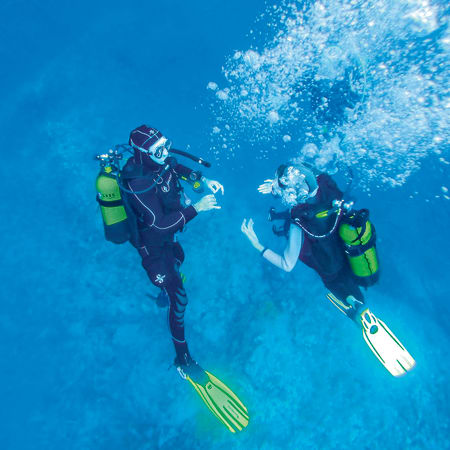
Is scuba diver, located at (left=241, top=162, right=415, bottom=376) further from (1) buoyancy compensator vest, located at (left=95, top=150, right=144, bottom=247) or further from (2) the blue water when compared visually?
(2) the blue water

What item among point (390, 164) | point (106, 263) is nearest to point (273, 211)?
point (106, 263)

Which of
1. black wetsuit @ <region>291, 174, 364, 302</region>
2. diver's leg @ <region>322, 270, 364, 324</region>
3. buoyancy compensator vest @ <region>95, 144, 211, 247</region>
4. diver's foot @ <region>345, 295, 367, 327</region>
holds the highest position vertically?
buoyancy compensator vest @ <region>95, 144, 211, 247</region>

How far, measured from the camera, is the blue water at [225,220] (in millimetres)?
5938

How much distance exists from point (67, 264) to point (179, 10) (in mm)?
8190

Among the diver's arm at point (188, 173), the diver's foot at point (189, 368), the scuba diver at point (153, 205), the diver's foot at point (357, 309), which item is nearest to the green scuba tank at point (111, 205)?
the scuba diver at point (153, 205)

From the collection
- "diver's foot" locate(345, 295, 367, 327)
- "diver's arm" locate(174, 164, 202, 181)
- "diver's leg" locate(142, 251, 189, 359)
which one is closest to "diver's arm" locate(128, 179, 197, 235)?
"diver's arm" locate(174, 164, 202, 181)

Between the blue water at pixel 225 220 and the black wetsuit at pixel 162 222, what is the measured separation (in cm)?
210

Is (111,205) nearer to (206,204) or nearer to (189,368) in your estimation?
(206,204)

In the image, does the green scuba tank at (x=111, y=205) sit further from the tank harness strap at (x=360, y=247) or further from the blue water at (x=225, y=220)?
the blue water at (x=225, y=220)

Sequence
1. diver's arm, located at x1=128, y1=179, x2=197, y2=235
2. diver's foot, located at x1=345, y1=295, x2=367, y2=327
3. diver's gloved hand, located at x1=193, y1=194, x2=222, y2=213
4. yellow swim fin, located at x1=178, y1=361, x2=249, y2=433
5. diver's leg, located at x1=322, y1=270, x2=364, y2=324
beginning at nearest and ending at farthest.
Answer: diver's arm, located at x1=128, y1=179, x2=197, y2=235 < diver's gloved hand, located at x1=193, y1=194, x2=222, y2=213 < diver's leg, located at x1=322, y1=270, x2=364, y2=324 < diver's foot, located at x1=345, y1=295, x2=367, y2=327 < yellow swim fin, located at x1=178, y1=361, x2=249, y2=433

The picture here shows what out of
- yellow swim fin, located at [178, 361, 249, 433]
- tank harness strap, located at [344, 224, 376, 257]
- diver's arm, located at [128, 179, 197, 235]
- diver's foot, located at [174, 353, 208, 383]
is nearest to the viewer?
diver's arm, located at [128, 179, 197, 235]

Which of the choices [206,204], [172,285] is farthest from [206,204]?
[172,285]

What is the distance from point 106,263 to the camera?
6758 mm

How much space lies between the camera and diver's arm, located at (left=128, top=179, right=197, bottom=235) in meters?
3.34
